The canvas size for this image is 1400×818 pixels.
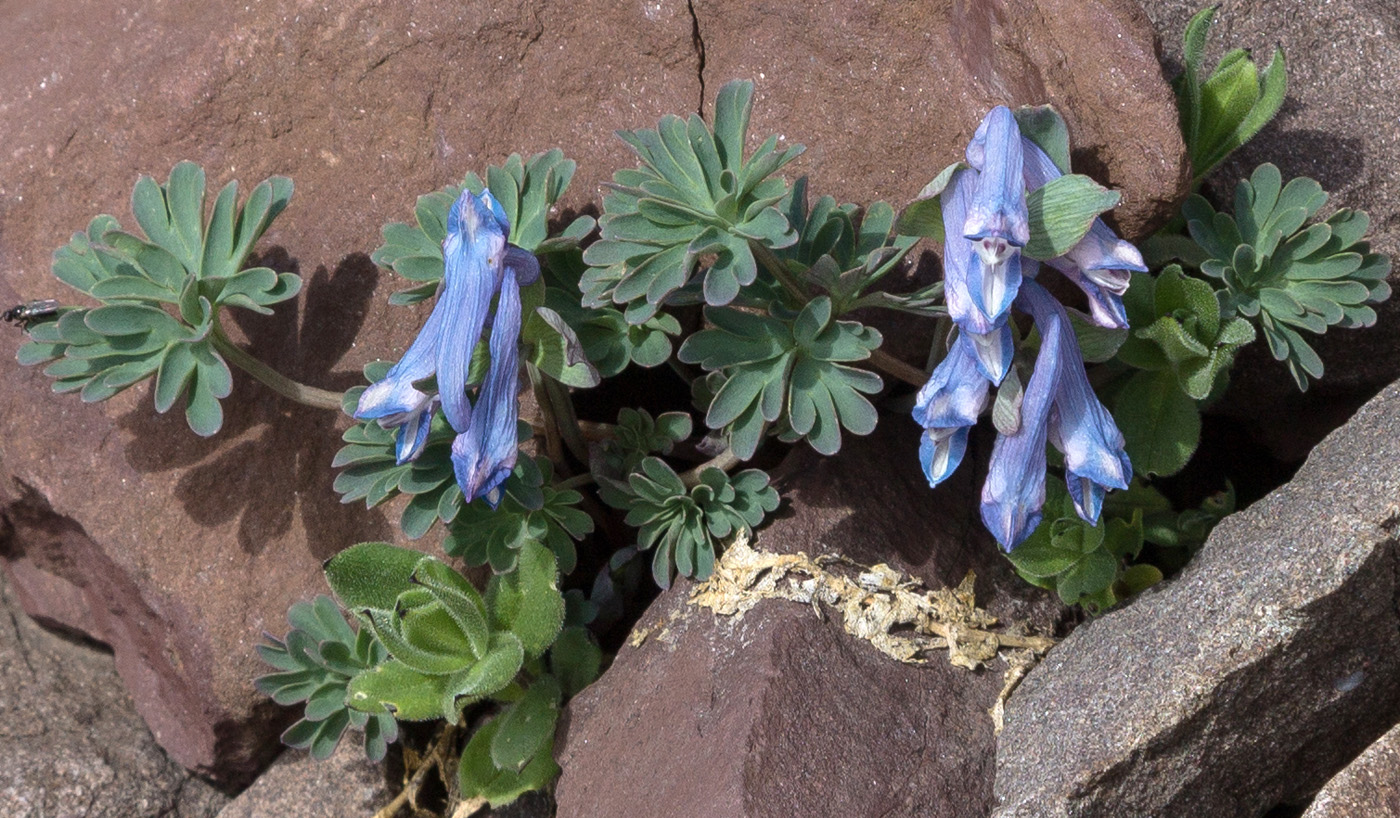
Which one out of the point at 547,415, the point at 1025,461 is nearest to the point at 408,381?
the point at 547,415

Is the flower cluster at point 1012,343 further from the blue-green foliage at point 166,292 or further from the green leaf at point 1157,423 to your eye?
the blue-green foliage at point 166,292

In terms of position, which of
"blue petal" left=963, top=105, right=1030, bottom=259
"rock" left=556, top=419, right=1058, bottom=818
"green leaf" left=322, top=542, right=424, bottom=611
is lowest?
"rock" left=556, top=419, right=1058, bottom=818

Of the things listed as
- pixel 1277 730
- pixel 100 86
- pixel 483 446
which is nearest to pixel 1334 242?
pixel 1277 730

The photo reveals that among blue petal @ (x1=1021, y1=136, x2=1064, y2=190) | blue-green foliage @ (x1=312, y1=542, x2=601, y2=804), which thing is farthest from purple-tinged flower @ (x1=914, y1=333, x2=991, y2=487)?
blue-green foliage @ (x1=312, y1=542, x2=601, y2=804)

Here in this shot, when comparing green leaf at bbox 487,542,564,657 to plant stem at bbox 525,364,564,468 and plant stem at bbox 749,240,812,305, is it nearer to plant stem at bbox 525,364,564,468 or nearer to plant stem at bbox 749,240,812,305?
plant stem at bbox 525,364,564,468

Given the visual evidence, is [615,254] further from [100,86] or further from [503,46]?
[100,86]

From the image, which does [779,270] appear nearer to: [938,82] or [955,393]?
[955,393]
